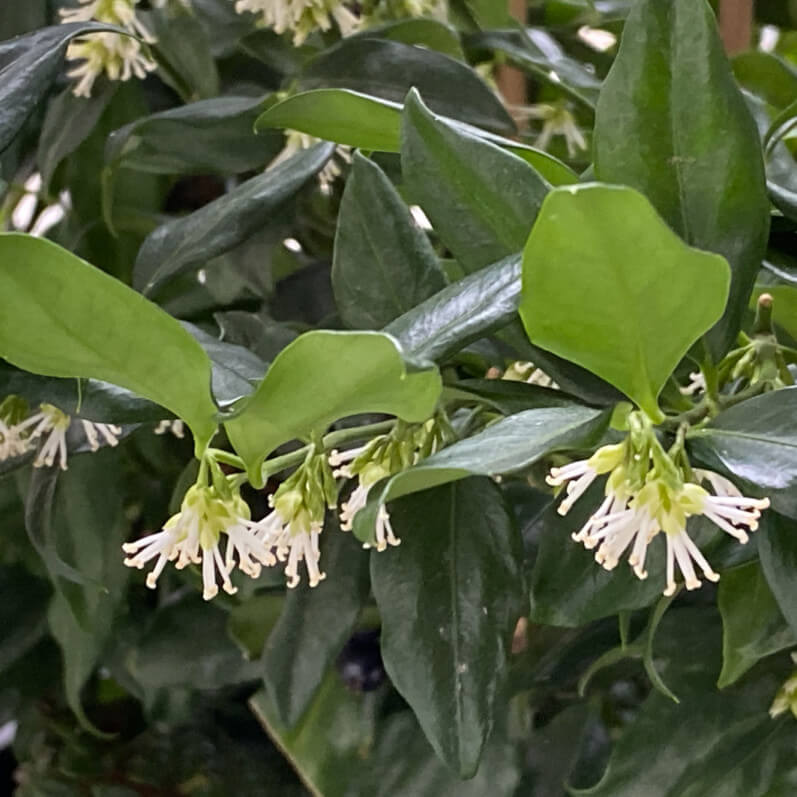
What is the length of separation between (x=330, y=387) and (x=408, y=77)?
30cm

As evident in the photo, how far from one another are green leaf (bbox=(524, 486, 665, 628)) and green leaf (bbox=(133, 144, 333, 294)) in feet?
0.57

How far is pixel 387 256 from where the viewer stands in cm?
35

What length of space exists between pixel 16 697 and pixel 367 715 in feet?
1.00

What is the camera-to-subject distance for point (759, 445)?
269mm

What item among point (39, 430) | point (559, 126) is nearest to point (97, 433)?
point (39, 430)

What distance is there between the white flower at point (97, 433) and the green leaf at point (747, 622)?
0.26 m

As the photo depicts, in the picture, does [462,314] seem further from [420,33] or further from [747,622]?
[420,33]

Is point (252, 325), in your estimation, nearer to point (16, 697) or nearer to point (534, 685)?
point (534, 685)

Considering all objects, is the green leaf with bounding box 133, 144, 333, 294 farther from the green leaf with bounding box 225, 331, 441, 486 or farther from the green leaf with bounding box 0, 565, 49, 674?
the green leaf with bounding box 0, 565, 49, 674

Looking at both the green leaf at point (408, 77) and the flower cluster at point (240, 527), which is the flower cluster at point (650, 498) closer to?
the flower cluster at point (240, 527)

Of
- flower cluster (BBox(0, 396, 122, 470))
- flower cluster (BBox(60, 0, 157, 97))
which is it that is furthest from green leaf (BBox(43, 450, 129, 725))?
flower cluster (BBox(60, 0, 157, 97))

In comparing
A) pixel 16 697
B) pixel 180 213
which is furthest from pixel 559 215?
pixel 16 697

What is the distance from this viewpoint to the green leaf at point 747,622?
1.16 ft

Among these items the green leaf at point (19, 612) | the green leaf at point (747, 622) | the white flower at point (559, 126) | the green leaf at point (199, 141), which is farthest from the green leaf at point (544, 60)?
the green leaf at point (19, 612)
